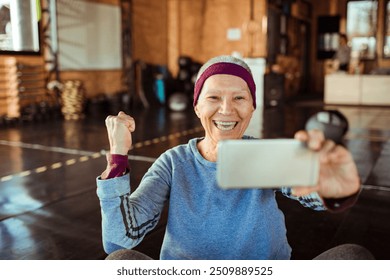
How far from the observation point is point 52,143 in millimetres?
4402

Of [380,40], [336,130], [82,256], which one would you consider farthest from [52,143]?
[380,40]

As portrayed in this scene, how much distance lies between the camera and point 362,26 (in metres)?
10.7

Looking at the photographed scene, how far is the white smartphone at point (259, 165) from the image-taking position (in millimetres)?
444

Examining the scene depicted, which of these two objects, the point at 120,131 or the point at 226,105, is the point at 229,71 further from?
the point at 120,131

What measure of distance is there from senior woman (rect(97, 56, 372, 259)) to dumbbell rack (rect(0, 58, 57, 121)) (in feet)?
17.6

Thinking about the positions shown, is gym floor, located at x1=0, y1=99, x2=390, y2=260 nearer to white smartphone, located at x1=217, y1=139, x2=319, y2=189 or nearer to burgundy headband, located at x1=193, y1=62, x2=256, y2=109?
burgundy headband, located at x1=193, y1=62, x2=256, y2=109

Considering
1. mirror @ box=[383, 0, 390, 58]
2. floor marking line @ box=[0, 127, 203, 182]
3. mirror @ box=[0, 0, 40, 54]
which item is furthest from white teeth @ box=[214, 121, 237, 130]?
mirror @ box=[383, 0, 390, 58]

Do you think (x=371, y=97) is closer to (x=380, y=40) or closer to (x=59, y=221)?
(x=380, y=40)

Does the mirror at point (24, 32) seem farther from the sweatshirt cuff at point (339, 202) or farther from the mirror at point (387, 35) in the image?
the mirror at point (387, 35)

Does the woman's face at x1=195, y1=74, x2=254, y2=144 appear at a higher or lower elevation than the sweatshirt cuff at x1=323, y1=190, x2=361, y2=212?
higher

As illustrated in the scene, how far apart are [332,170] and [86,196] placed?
89.4 inches

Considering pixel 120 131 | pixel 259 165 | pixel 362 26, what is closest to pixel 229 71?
pixel 120 131

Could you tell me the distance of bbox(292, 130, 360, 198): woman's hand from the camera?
514mm

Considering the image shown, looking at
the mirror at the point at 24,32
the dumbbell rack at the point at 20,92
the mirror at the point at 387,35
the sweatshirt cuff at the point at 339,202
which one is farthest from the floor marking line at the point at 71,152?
the mirror at the point at 387,35
